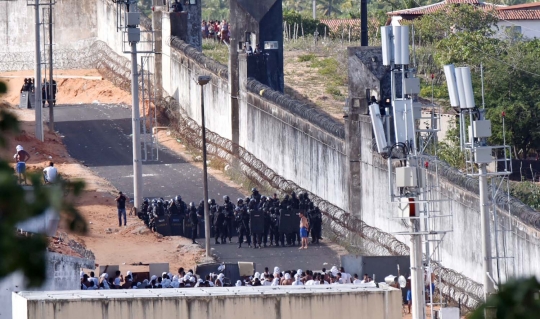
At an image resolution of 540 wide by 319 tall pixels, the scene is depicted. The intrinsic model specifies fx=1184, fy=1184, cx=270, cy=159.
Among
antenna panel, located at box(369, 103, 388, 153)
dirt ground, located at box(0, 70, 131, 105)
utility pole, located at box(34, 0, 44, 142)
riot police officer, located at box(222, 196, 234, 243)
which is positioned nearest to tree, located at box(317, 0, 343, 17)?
dirt ground, located at box(0, 70, 131, 105)

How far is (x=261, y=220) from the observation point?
2723 cm

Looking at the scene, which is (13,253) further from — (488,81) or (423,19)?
(423,19)

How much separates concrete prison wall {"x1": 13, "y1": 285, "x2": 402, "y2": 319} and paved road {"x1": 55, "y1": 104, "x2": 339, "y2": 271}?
9.66 m

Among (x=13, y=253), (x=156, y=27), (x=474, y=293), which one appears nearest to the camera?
(x=13, y=253)

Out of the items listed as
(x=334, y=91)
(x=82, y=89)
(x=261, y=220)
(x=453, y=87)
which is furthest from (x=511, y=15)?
(x=453, y=87)

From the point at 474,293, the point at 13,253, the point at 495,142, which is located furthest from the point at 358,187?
the point at 13,253

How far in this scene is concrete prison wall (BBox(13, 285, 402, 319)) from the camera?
49.7 ft

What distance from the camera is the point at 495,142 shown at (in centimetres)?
3762

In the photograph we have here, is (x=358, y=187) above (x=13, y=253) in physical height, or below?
below

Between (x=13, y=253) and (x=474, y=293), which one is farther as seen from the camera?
(x=474, y=293)

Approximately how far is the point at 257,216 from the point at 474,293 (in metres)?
6.85

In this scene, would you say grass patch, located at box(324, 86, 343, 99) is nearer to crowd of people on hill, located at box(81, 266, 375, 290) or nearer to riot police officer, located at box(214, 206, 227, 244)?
riot police officer, located at box(214, 206, 227, 244)

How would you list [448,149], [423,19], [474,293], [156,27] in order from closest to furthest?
[474,293] < [448,149] < [156,27] < [423,19]

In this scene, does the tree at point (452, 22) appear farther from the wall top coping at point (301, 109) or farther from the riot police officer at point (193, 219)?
the riot police officer at point (193, 219)
